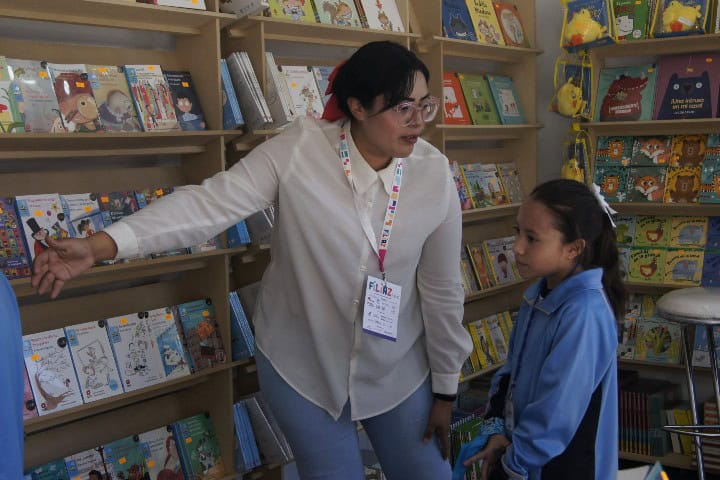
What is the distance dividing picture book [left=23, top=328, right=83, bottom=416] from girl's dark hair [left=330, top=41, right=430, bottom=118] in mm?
1370

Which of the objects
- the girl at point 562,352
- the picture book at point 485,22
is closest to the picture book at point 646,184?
the picture book at point 485,22

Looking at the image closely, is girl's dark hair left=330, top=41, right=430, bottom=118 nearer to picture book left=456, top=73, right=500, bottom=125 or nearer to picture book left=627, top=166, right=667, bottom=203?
picture book left=456, top=73, right=500, bottom=125

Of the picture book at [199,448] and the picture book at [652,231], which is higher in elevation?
the picture book at [652,231]

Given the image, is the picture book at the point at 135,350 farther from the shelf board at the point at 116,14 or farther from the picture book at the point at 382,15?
the picture book at the point at 382,15

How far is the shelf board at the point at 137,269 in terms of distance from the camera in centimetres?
250

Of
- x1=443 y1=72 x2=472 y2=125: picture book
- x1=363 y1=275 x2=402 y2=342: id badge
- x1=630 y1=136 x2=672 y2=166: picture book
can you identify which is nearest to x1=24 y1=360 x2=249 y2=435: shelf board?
x1=363 y1=275 x2=402 y2=342: id badge

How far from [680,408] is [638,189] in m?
1.15

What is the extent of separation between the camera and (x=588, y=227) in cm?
200

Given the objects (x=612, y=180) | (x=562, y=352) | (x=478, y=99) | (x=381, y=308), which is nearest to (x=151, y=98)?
(x=381, y=308)

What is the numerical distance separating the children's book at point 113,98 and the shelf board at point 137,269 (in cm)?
47

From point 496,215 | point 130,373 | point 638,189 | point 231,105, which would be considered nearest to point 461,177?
point 496,215

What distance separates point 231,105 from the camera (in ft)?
9.30

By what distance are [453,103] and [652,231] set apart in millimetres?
1267

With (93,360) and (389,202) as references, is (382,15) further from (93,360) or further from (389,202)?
(93,360)
